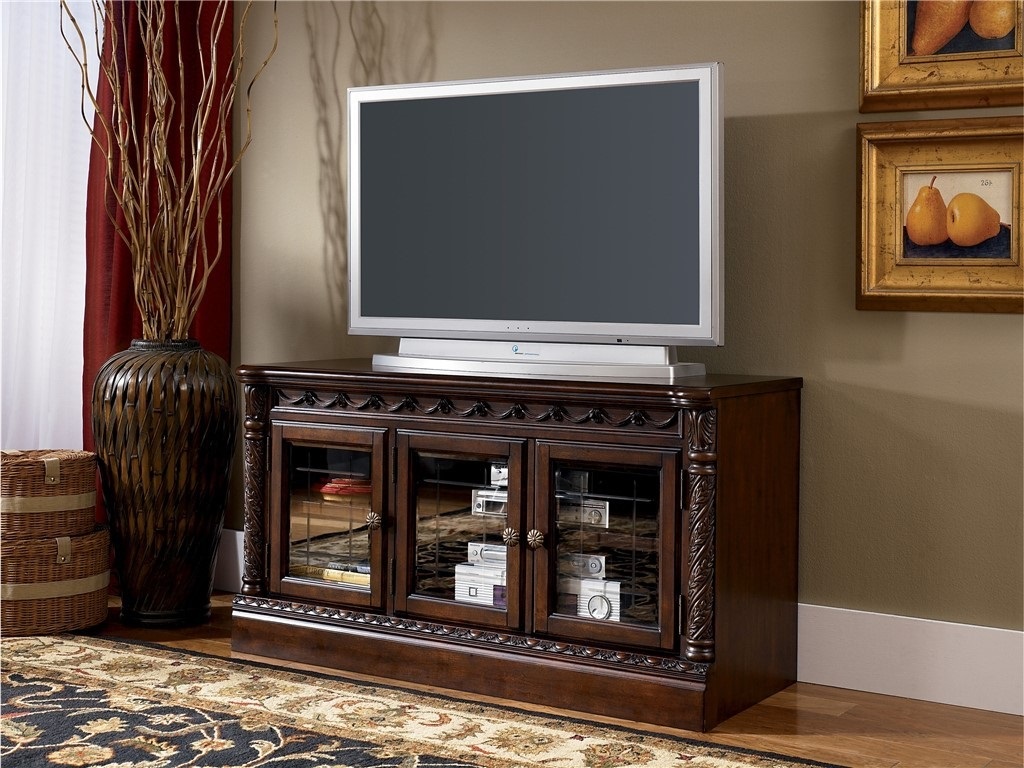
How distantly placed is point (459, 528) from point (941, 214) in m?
1.45

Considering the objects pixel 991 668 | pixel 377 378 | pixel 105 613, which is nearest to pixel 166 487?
pixel 105 613

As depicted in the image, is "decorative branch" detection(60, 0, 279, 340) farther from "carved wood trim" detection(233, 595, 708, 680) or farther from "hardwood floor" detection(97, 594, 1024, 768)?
"hardwood floor" detection(97, 594, 1024, 768)

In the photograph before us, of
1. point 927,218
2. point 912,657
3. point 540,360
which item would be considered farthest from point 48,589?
point 927,218

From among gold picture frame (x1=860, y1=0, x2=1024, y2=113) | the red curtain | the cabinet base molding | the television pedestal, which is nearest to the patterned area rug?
the cabinet base molding

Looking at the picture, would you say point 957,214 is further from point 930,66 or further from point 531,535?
point 531,535

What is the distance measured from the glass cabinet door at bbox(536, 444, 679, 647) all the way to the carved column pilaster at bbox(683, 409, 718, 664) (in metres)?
0.06

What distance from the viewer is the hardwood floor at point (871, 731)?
2678mm

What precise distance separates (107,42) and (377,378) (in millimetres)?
1696

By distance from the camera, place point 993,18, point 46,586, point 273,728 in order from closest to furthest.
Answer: point 273,728, point 993,18, point 46,586

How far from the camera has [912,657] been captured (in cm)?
313

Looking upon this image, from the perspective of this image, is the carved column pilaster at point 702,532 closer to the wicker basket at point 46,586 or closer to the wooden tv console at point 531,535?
the wooden tv console at point 531,535

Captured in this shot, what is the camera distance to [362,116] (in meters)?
3.54

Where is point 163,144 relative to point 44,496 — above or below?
above

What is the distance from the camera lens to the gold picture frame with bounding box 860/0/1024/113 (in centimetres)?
295
